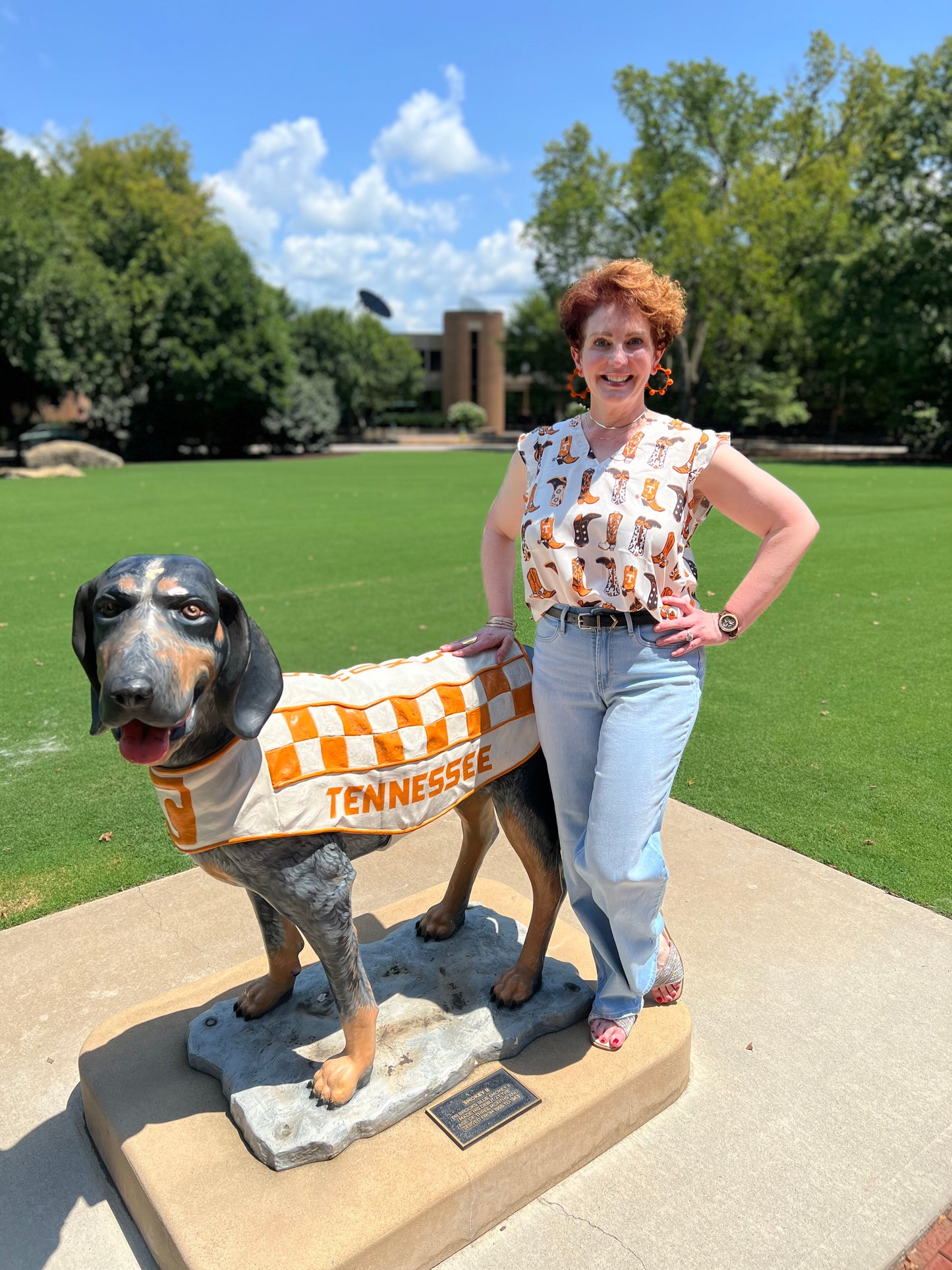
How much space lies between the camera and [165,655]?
1.91 m

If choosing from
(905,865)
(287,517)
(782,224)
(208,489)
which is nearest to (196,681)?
(905,865)

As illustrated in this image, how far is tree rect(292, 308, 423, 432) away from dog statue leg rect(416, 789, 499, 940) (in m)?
44.9

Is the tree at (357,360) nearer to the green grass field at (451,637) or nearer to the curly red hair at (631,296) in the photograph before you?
the green grass field at (451,637)

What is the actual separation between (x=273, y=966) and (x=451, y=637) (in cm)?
559

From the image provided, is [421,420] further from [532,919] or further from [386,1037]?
[386,1037]

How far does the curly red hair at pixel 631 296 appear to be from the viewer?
2.51 meters

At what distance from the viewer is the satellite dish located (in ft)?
232

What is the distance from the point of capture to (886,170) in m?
32.1

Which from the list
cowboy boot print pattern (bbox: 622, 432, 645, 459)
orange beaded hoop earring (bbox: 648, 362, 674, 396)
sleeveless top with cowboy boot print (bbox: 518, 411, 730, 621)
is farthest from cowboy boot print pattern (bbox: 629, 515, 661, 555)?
orange beaded hoop earring (bbox: 648, 362, 674, 396)

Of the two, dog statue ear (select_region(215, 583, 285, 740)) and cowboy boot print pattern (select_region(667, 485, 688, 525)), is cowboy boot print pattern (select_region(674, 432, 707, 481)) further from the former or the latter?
dog statue ear (select_region(215, 583, 285, 740))

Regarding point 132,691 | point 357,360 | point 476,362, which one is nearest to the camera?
point 132,691

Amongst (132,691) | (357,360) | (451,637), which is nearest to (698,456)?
(132,691)

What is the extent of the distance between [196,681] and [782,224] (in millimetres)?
40314

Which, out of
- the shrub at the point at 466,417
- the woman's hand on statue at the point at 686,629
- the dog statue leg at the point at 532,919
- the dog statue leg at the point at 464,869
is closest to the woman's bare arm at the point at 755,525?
the woman's hand on statue at the point at 686,629
